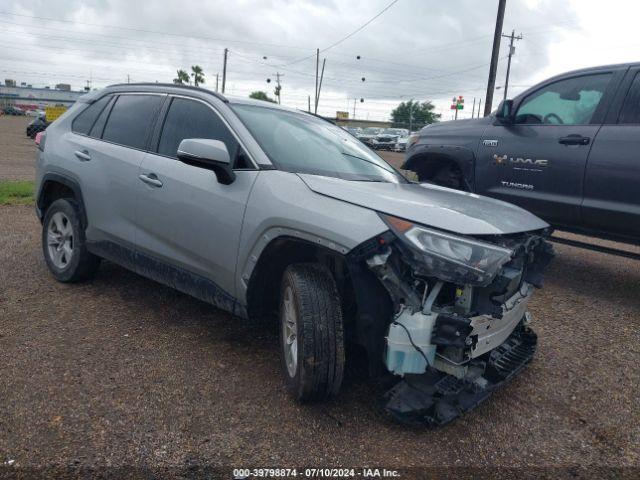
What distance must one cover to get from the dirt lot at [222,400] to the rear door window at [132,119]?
1.27m

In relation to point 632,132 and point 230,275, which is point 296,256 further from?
point 632,132

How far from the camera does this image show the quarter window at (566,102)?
16.6ft

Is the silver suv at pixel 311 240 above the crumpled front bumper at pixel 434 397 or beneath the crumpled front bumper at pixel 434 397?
above

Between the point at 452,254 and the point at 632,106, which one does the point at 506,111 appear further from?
the point at 452,254

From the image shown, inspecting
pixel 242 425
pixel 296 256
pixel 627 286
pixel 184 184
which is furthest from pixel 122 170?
pixel 627 286

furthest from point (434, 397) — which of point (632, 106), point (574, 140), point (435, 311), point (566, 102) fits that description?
point (566, 102)

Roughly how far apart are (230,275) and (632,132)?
3731 millimetres

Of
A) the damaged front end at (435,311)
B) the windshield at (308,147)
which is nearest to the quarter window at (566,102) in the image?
the windshield at (308,147)

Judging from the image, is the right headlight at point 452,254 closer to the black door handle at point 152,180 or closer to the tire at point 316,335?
the tire at point 316,335

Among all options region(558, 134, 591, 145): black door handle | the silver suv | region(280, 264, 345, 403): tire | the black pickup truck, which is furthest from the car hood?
region(558, 134, 591, 145): black door handle

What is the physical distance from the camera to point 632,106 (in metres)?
4.75

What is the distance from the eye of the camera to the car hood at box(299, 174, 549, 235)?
2617mm

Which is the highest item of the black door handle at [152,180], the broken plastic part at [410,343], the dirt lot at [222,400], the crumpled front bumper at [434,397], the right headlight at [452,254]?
the black door handle at [152,180]

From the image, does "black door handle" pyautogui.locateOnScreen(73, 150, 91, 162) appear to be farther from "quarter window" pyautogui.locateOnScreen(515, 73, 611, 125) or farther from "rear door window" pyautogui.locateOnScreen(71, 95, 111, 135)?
"quarter window" pyautogui.locateOnScreen(515, 73, 611, 125)
